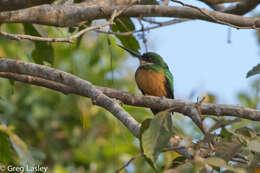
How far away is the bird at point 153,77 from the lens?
12.0 feet

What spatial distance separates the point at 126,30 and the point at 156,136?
5.06ft

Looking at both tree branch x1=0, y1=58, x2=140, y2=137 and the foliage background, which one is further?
the foliage background

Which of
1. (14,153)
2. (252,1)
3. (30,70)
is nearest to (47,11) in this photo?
(30,70)

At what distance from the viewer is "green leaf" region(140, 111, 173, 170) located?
A: 1.30 metres

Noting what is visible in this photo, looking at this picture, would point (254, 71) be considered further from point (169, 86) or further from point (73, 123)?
point (73, 123)

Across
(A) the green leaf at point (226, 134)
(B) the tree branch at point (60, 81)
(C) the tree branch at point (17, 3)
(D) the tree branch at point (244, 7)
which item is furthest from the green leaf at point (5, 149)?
(D) the tree branch at point (244, 7)

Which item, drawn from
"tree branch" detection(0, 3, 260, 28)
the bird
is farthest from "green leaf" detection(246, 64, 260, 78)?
the bird

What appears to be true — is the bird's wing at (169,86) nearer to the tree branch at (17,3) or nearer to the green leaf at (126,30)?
the green leaf at (126,30)

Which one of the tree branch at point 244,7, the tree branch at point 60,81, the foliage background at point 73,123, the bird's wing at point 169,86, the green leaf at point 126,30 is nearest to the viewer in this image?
the tree branch at point 60,81

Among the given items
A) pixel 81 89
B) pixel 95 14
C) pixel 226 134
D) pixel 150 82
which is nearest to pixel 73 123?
pixel 150 82

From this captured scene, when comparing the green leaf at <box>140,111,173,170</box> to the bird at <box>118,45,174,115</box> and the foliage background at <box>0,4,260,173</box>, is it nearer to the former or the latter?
the bird at <box>118,45,174,115</box>

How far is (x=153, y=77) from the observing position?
12.2ft

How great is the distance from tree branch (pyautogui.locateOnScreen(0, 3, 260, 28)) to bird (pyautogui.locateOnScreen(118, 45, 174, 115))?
4.11 feet

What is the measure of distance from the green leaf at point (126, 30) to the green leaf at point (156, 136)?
139 centimetres
